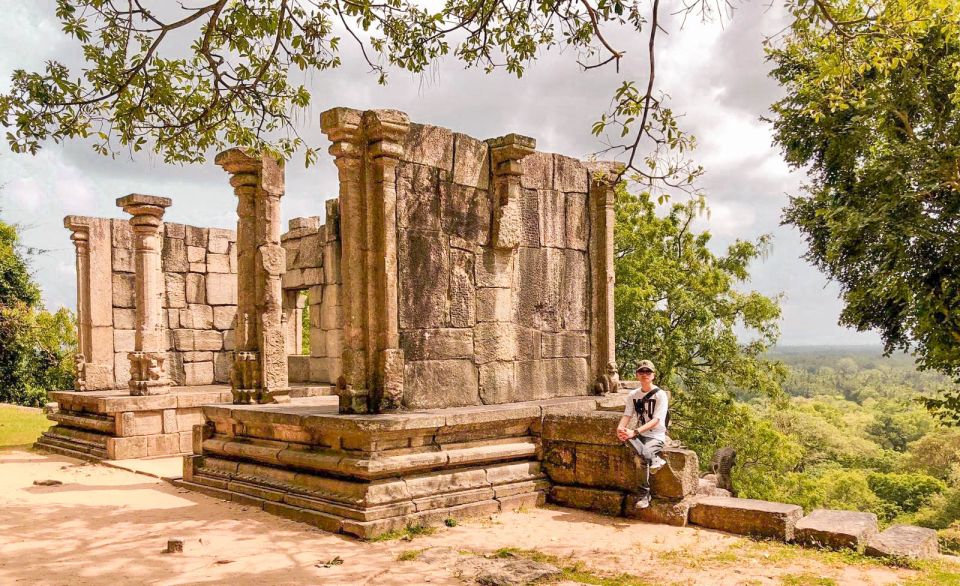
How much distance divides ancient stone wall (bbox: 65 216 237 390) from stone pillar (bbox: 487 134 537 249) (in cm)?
839

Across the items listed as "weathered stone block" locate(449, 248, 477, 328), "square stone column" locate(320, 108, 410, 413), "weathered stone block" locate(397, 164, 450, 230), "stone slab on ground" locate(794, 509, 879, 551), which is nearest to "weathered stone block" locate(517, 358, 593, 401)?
"weathered stone block" locate(449, 248, 477, 328)

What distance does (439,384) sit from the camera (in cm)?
759

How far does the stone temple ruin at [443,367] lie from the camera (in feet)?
21.6

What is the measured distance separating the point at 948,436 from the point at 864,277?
22.4 metres

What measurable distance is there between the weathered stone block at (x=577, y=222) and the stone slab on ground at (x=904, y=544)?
4.60m

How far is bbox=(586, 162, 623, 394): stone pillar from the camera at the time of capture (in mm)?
9328

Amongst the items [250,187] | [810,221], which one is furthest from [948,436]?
[250,187]

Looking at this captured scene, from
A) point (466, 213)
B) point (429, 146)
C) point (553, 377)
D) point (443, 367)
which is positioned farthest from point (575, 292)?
point (429, 146)

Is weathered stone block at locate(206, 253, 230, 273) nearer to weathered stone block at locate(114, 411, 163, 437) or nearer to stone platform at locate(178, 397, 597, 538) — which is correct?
weathered stone block at locate(114, 411, 163, 437)

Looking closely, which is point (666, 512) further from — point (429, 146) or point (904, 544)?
point (429, 146)

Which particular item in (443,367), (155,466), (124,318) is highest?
(124,318)

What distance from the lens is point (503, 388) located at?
Result: 8258mm

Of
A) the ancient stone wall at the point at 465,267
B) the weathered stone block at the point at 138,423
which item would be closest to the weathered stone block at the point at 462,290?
the ancient stone wall at the point at 465,267

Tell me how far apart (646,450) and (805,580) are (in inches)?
73.9
